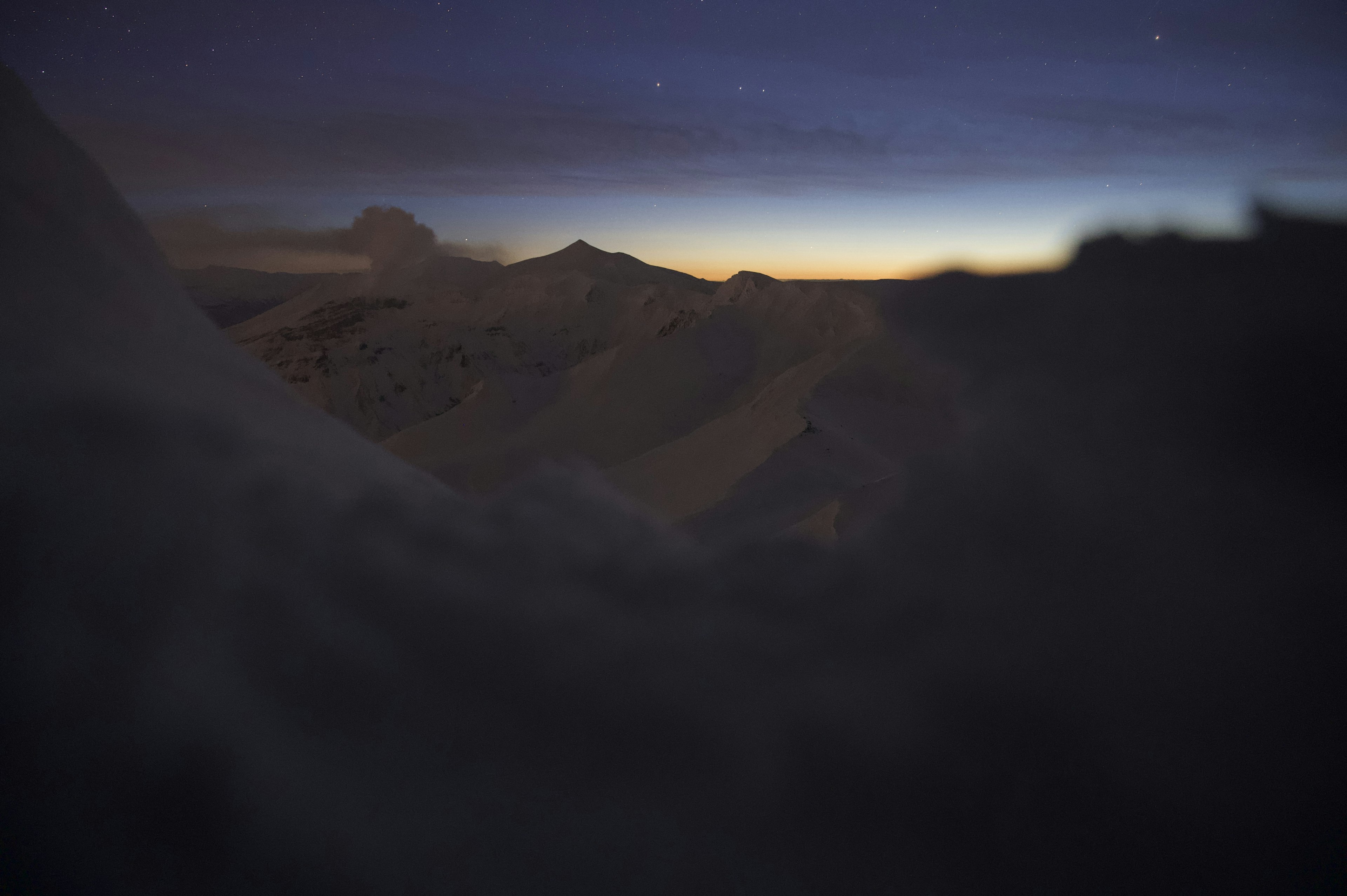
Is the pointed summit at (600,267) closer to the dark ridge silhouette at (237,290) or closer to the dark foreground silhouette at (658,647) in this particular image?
the dark ridge silhouette at (237,290)

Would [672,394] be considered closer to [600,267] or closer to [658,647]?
[658,647]

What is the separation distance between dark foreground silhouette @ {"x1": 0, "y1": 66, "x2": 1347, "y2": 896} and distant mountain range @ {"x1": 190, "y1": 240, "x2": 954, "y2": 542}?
93 centimetres

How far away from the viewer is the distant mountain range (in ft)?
34.9

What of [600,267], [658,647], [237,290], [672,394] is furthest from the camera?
[237,290]

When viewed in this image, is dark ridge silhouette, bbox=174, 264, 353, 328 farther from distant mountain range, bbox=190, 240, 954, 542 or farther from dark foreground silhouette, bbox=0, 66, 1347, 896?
dark foreground silhouette, bbox=0, 66, 1347, 896

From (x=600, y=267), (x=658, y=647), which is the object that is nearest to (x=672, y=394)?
(x=658, y=647)

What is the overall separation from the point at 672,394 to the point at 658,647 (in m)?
23.2

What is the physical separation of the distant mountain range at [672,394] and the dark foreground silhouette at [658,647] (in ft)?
3.06

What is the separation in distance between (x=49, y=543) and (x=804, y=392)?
45.7 ft

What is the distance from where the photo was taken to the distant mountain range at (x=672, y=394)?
10.6 metres

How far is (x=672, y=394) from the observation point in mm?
25438

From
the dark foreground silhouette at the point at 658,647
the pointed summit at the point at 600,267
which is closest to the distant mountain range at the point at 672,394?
the dark foreground silhouette at the point at 658,647

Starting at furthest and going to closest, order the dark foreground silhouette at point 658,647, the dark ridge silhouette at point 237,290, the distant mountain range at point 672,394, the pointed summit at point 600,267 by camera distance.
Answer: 1. the dark ridge silhouette at point 237,290
2. the pointed summit at point 600,267
3. the distant mountain range at point 672,394
4. the dark foreground silhouette at point 658,647

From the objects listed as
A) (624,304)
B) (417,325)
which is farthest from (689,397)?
(417,325)
